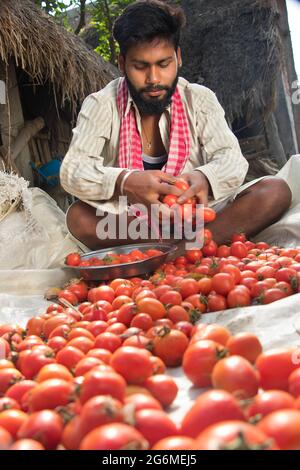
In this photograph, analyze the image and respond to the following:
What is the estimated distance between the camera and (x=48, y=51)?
4492 mm

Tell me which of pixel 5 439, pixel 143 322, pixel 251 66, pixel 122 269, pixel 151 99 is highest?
pixel 251 66

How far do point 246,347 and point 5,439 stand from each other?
592mm

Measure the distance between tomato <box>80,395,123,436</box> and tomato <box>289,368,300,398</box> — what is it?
0.38 m

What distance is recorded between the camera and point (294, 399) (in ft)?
3.05

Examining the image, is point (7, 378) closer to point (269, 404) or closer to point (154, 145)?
point (269, 404)

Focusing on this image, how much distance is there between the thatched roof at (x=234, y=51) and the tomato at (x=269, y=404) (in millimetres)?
6572

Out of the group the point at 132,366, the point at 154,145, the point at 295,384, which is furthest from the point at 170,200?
the point at 295,384

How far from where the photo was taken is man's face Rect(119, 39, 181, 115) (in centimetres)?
281

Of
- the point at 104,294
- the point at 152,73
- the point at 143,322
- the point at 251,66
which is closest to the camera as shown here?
the point at 143,322

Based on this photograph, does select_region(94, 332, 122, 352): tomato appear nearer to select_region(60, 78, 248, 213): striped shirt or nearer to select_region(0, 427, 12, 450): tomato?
select_region(0, 427, 12, 450): tomato

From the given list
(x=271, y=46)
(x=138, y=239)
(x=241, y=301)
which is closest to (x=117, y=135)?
(x=138, y=239)

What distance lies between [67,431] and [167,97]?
2.55 m

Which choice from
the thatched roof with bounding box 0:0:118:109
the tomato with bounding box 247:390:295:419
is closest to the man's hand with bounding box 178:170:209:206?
the tomato with bounding box 247:390:295:419

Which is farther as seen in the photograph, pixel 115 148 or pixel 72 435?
pixel 115 148
